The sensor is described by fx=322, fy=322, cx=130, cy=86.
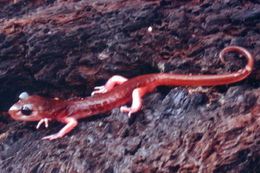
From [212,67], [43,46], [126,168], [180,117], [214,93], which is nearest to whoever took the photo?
[126,168]

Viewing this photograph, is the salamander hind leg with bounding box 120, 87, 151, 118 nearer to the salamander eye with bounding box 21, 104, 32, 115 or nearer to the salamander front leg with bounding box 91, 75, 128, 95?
the salamander front leg with bounding box 91, 75, 128, 95

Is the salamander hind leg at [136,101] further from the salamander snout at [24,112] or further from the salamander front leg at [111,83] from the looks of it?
the salamander snout at [24,112]

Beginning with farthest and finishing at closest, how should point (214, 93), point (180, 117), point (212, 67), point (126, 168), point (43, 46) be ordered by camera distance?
point (43, 46), point (212, 67), point (214, 93), point (180, 117), point (126, 168)

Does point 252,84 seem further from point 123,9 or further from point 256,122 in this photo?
point 123,9

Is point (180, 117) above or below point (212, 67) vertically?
below

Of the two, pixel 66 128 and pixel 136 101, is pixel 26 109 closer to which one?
pixel 66 128

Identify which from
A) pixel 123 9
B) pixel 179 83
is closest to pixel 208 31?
pixel 179 83
